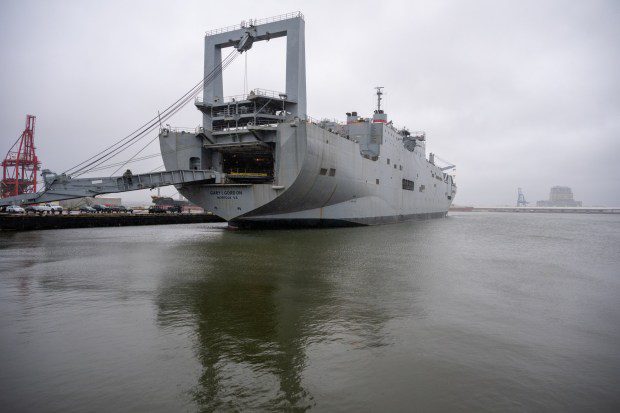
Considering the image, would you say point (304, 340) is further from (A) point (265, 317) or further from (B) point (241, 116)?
(B) point (241, 116)

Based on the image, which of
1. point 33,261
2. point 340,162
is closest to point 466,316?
point 33,261

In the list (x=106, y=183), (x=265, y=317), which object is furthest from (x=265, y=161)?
(x=265, y=317)

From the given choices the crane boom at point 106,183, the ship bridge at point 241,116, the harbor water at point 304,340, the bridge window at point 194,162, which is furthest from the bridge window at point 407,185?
the harbor water at point 304,340

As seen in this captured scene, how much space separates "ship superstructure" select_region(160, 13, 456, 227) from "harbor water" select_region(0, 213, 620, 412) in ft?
43.7

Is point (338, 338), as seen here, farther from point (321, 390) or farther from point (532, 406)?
point (532, 406)

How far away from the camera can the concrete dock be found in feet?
86.5

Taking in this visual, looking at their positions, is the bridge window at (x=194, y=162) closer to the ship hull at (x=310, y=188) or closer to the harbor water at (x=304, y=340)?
the ship hull at (x=310, y=188)

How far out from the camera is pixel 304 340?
5.77m

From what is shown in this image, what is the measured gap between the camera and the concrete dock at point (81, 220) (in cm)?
2636

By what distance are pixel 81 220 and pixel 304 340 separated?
3233 centimetres

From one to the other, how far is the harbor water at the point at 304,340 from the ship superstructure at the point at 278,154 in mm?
13335

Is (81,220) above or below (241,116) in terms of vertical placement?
below

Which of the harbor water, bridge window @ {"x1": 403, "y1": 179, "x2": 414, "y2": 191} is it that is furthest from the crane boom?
bridge window @ {"x1": 403, "y1": 179, "x2": 414, "y2": 191}

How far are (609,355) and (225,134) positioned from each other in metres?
24.9
